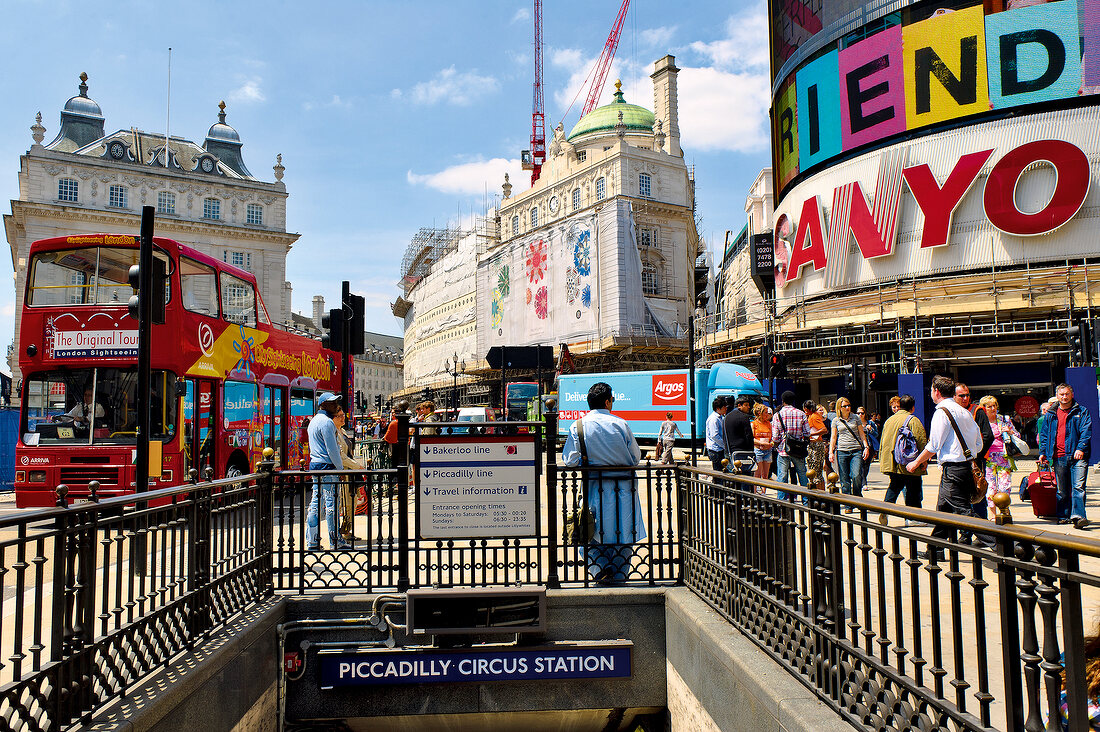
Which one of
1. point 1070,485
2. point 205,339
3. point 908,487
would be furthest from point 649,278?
point 908,487

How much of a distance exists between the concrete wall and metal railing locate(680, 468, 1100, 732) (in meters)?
0.10

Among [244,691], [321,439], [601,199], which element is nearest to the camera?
[244,691]

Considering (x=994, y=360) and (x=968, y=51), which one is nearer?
(x=994, y=360)

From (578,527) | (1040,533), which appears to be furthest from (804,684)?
(578,527)

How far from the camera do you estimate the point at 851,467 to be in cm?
1193

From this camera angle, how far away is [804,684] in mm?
3967

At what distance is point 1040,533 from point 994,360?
27082mm

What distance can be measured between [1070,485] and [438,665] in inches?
338

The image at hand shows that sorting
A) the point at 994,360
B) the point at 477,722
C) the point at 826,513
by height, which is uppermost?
the point at 994,360

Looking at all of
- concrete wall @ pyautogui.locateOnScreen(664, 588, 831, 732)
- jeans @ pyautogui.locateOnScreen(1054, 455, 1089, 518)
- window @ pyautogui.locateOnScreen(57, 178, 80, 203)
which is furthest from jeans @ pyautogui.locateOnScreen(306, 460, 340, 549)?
window @ pyautogui.locateOnScreen(57, 178, 80, 203)

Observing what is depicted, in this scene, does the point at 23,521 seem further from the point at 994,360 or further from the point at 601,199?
the point at 601,199

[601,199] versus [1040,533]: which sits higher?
[601,199]

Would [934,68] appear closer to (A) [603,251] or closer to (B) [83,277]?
(A) [603,251]

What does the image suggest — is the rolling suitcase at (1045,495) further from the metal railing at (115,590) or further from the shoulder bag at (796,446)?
the metal railing at (115,590)
